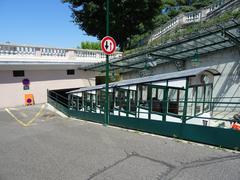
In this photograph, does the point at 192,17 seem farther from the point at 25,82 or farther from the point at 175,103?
the point at 25,82

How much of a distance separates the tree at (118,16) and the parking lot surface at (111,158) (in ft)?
62.8

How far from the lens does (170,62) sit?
50.0 feet

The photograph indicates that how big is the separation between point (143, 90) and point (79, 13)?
17955mm

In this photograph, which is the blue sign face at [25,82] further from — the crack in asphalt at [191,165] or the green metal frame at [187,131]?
the crack in asphalt at [191,165]

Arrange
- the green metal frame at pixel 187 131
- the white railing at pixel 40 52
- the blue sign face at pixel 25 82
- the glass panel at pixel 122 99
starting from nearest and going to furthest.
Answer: the green metal frame at pixel 187 131, the glass panel at pixel 122 99, the white railing at pixel 40 52, the blue sign face at pixel 25 82

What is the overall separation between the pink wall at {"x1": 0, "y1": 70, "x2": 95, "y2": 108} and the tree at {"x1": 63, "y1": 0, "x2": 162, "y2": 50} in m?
8.66

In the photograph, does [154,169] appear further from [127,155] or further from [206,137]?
[206,137]

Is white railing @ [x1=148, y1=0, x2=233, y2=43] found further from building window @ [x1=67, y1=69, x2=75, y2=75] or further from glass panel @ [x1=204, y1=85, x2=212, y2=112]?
building window @ [x1=67, y1=69, x2=75, y2=75]

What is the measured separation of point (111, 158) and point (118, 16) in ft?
69.3

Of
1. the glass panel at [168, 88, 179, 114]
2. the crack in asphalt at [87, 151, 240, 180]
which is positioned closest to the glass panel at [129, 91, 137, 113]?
the glass panel at [168, 88, 179, 114]

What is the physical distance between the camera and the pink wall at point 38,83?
520 inches

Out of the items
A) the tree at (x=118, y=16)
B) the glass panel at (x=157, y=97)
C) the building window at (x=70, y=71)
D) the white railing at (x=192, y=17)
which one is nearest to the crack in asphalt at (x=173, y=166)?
the glass panel at (x=157, y=97)

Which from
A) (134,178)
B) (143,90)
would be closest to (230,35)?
(143,90)

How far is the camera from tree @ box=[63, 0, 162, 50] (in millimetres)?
22347
